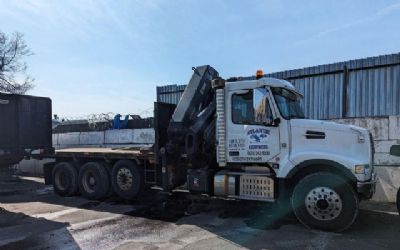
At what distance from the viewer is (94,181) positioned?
37.5 feet

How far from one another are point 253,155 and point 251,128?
570 mm

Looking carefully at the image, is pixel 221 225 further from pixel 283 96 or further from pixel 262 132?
pixel 283 96

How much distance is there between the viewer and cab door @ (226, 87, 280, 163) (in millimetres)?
8000

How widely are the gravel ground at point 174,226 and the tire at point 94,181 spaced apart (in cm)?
35

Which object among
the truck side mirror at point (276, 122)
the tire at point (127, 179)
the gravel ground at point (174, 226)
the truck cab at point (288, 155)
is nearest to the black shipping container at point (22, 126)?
the gravel ground at point (174, 226)

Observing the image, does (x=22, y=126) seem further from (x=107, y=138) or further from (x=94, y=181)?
(x=107, y=138)

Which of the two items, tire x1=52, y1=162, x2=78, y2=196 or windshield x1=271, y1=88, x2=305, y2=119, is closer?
windshield x1=271, y1=88, x2=305, y2=119

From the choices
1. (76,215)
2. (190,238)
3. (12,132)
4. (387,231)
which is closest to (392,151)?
(387,231)

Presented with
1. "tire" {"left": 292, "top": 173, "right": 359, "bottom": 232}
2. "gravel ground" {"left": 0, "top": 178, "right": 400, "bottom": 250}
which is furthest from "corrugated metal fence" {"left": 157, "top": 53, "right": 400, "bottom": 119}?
"tire" {"left": 292, "top": 173, "right": 359, "bottom": 232}

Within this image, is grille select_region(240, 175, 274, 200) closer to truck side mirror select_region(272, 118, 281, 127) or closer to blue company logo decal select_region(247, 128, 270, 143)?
blue company logo decal select_region(247, 128, 270, 143)

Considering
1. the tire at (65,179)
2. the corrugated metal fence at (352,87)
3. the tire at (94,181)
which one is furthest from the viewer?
the tire at (65,179)

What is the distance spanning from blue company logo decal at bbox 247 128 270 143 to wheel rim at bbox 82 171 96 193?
208 inches

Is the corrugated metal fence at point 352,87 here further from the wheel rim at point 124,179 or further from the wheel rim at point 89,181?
the wheel rim at point 89,181

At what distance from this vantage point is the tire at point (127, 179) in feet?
34.8
